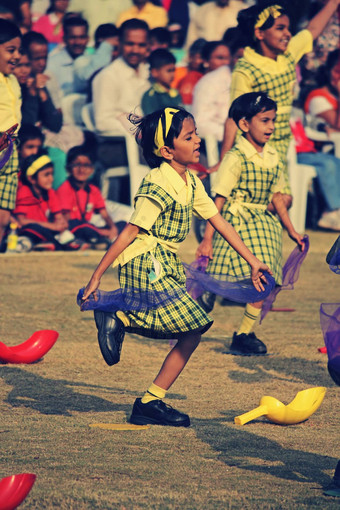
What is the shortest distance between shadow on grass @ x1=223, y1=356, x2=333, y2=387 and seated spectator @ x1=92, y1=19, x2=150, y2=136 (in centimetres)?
481

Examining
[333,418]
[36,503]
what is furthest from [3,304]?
[36,503]

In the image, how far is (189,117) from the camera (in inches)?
165

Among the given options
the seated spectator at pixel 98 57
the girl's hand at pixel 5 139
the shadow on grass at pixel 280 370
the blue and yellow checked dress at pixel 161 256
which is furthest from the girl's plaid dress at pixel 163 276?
the seated spectator at pixel 98 57

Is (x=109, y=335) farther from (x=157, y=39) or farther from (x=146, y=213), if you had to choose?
(x=157, y=39)

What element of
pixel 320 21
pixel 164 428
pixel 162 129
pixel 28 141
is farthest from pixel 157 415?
pixel 28 141

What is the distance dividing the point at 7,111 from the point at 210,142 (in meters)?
3.43

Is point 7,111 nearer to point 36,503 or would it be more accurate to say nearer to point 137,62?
point 137,62

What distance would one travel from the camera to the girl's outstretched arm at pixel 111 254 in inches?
153

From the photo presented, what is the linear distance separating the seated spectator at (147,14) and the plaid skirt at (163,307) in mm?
7969

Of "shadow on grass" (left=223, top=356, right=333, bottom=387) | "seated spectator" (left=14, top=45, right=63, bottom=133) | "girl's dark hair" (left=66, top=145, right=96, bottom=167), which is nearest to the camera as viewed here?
"shadow on grass" (left=223, top=356, right=333, bottom=387)

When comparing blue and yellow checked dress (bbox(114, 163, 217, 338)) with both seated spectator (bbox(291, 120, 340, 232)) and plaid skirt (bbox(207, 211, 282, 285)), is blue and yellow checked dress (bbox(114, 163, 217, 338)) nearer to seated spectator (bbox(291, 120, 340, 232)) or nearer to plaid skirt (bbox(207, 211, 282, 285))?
plaid skirt (bbox(207, 211, 282, 285))

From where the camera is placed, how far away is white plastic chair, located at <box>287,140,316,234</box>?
10.4 meters

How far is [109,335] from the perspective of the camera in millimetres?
4043

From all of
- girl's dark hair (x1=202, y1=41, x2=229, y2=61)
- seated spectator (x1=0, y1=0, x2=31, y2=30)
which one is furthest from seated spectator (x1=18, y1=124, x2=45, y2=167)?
girl's dark hair (x1=202, y1=41, x2=229, y2=61)
